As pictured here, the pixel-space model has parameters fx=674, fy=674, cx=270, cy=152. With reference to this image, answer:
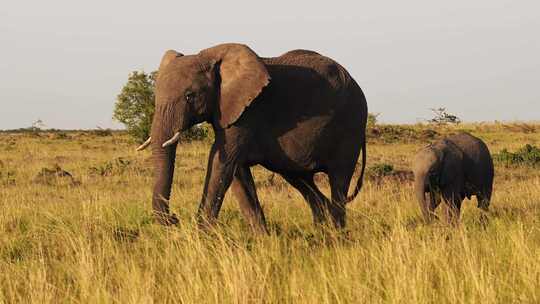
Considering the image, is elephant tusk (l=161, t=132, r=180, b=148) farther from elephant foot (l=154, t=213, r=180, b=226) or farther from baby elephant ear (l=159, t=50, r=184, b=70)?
baby elephant ear (l=159, t=50, r=184, b=70)

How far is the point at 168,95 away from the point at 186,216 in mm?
1751

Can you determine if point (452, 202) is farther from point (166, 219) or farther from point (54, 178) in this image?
point (54, 178)

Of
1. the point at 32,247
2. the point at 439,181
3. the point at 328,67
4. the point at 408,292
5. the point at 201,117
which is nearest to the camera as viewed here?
the point at 408,292

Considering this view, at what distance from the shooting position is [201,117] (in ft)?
23.3

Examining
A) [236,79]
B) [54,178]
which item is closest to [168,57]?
[236,79]

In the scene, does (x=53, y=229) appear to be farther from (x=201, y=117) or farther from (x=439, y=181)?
(x=439, y=181)

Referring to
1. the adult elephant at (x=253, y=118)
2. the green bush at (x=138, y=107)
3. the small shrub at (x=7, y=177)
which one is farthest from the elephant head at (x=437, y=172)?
the green bush at (x=138, y=107)

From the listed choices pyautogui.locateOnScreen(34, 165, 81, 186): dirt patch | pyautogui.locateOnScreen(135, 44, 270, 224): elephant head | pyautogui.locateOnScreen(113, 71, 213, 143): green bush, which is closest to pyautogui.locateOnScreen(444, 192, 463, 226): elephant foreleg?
pyautogui.locateOnScreen(135, 44, 270, 224): elephant head

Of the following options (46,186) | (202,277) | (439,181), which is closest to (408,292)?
(202,277)

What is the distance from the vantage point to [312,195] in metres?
8.20

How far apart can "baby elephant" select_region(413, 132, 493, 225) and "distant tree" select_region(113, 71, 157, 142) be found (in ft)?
71.5

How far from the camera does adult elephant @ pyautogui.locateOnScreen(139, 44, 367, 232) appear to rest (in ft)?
22.7

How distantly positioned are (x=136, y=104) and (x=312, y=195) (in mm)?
25915

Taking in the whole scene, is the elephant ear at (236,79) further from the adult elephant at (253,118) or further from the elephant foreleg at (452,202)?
the elephant foreleg at (452,202)
